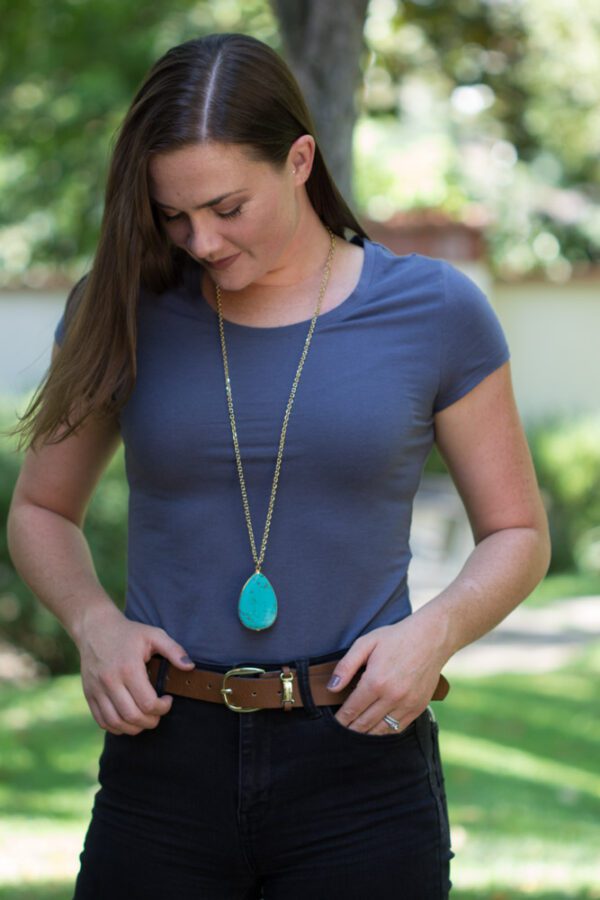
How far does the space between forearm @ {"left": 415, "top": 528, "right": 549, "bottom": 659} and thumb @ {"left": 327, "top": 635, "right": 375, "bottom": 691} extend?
0.10 meters

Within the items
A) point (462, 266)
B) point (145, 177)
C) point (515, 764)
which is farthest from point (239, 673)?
point (462, 266)

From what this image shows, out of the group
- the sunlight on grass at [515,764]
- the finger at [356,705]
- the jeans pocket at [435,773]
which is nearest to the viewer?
the finger at [356,705]

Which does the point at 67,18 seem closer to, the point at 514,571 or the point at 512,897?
the point at 512,897

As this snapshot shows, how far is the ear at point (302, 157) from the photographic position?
2166mm

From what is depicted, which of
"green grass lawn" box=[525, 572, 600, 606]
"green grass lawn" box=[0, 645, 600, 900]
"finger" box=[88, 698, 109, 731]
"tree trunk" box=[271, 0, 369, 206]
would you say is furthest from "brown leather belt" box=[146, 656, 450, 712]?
"green grass lawn" box=[525, 572, 600, 606]

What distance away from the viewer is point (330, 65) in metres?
4.44

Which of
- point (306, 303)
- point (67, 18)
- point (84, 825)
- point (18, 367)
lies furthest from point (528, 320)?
point (306, 303)

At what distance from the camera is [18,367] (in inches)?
555

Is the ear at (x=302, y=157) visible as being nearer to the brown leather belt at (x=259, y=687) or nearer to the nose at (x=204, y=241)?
the nose at (x=204, y=241)

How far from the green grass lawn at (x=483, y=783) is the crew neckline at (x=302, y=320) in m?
2.41

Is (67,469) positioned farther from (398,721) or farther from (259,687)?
(398,721)

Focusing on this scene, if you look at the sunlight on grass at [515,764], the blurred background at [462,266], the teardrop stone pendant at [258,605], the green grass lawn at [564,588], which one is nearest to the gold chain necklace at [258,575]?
the teardrop stone pendant at [258,605]

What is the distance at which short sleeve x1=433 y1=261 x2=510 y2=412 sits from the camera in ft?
7.07

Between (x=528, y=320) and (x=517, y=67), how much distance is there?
6357mm
